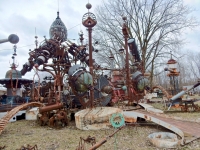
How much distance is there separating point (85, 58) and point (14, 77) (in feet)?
22.8

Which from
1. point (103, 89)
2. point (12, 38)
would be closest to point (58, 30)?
point (103, 89)

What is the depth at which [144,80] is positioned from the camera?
10.6 metres

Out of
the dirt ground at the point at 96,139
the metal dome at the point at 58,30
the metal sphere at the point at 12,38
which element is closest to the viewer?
the metal sphere at the point at 12,38

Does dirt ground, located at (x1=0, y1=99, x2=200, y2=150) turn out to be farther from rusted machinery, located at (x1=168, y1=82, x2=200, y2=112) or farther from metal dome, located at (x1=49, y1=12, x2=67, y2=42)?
metal dome, located at (x1=49, y1=12, x2=67, y2=42)

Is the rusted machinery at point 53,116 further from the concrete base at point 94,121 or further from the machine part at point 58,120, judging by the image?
the concrete base at point 94,121

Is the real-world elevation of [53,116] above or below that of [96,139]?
above

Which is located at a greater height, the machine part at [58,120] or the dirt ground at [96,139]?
the machine part at [58,120]

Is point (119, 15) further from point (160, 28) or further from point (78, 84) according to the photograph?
point (78, 84)

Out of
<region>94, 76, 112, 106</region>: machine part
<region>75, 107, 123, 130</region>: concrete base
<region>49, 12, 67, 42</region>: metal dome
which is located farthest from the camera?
<region>49, 12, 67, 42</region>: metal dome

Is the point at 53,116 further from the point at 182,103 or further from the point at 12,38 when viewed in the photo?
the point at 182,103

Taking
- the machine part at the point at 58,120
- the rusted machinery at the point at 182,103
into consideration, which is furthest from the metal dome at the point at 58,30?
the rusted machinery at the point at 182,103

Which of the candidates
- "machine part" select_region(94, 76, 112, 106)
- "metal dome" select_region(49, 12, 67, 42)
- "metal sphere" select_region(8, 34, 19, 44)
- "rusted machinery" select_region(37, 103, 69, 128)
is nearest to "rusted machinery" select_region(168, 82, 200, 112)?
"machine part" select_region(94, 76, 112, 106)

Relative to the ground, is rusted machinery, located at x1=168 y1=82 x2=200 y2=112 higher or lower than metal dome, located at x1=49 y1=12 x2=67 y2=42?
lower

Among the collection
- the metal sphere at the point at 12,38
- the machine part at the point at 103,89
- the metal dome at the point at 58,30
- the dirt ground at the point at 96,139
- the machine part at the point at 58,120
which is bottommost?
the dirt ground at the point at 96,139
